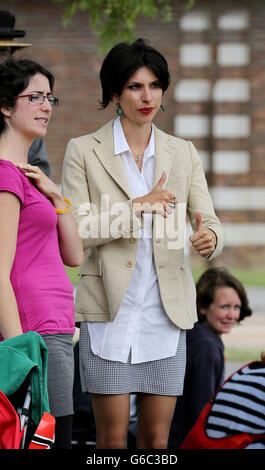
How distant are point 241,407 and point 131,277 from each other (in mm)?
689

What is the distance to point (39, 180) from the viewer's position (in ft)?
9.63

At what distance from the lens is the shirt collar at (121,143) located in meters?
3.35

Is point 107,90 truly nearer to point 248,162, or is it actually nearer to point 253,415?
point 253,415

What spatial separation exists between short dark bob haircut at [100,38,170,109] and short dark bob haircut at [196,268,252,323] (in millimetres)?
1468

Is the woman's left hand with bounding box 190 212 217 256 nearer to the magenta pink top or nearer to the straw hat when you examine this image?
the magenta pink top

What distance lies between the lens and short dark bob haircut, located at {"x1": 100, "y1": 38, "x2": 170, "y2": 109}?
3268 mm

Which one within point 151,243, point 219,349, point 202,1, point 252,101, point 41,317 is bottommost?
point 219,349

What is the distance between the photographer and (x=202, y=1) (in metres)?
11.6

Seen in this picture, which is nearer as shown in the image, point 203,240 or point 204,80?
point 203,240

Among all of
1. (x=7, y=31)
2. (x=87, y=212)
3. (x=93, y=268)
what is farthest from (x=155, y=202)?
(x=7, y=31)

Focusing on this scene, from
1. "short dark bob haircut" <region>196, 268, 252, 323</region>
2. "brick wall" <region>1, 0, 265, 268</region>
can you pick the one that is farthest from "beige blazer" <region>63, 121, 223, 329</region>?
"brick wall" <region>1, 0, 265, 268</region>

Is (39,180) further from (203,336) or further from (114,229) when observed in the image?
(203,336)

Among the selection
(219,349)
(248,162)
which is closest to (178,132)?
(248,162)

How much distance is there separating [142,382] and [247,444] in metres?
0.49
